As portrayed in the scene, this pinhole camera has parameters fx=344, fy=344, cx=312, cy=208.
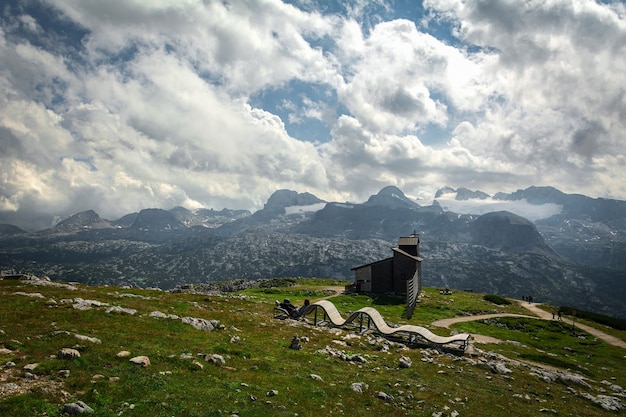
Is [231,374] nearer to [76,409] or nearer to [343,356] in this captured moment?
[76,409]

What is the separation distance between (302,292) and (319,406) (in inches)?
2489

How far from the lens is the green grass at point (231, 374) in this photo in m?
15.2

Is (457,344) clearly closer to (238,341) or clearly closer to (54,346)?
(238,341)

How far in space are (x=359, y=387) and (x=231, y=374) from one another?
7622 mm

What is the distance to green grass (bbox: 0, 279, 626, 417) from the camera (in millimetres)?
15156

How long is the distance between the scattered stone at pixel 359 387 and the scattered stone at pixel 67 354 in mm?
15088

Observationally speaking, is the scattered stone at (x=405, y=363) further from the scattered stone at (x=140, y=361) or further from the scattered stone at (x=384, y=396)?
the scattered stone at (x=140, y=361)

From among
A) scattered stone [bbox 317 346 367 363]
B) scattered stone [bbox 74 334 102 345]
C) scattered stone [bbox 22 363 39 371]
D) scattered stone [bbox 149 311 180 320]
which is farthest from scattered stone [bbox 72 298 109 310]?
scattered stone [bbox 317 346 367 363]

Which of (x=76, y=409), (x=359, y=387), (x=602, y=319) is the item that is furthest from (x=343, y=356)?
(x=602, y=319)

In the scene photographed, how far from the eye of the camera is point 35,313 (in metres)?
24.2

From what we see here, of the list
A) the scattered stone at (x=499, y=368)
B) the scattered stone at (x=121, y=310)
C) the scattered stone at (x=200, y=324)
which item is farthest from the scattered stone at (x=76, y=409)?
the scattered stone at (x=499, y=368)

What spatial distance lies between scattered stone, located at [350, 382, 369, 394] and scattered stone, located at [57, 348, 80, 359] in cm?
1509

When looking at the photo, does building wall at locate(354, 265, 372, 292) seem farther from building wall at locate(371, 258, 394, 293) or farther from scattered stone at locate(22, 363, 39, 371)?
scattered stone at locate(22, 363, 39, 371)

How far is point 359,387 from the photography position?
814 inches
